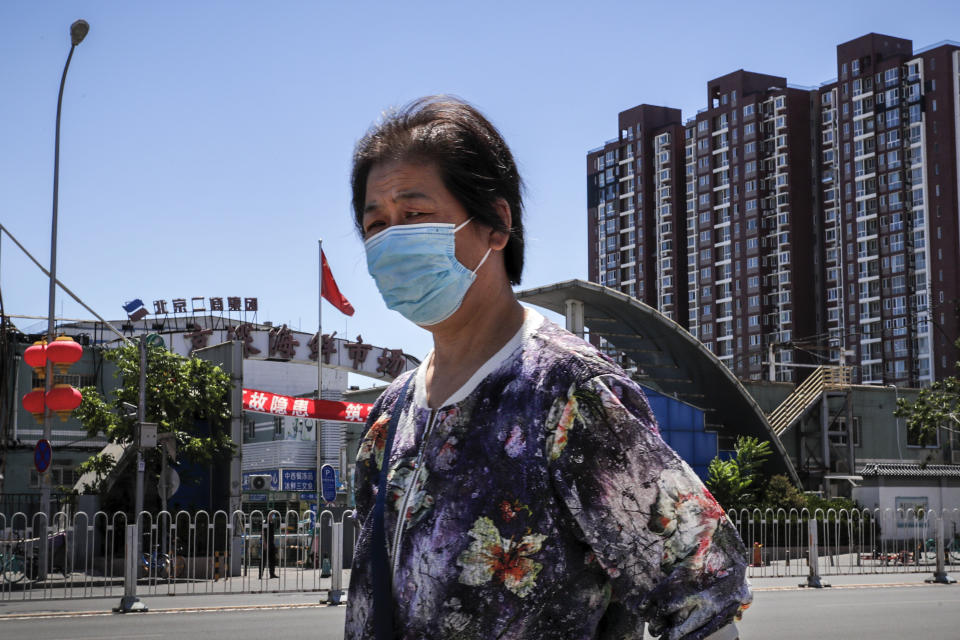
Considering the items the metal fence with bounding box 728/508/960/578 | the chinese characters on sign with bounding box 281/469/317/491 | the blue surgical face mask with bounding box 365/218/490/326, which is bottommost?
the metal fence with bounding box 728/508/960/578

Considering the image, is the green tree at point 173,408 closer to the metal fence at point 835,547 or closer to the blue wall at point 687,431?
the metal fence at point 835,547

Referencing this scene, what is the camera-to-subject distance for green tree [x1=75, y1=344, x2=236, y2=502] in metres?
26.9

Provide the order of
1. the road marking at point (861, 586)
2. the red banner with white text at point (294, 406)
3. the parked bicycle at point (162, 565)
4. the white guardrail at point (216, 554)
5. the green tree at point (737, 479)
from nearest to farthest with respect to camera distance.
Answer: the white guardrail at point (216, 554), the road marking at point (861, 586), the parked bicycle at point (162, 565), the red banner with white text at point (294, 406), the green tree at point (737, 479)

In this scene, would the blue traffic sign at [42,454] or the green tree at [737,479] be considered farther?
the green tree at [737,479]

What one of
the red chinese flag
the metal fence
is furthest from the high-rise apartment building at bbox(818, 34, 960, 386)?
the red chinese flag

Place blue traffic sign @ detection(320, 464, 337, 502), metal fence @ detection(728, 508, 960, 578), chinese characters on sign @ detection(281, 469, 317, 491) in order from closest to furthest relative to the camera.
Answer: blue traffic sign @ detection(320, 464, 337, 502)
metal fence @ detection(728, 508, 960, 578)
chinese characters on sign @ detection(281, 469, 317, 491)

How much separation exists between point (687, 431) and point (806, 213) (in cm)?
6724

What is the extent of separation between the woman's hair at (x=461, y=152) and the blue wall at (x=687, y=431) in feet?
117

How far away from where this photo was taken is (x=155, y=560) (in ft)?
66.8

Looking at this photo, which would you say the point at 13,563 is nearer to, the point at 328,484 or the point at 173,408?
the point at 173,408

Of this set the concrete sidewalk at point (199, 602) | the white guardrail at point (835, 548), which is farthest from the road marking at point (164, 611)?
the white guardrail at point (835, 548)

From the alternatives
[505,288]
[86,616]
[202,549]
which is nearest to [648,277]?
[202,549]

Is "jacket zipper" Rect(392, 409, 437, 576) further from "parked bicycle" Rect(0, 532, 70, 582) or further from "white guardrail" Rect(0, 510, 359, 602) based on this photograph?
"parked bicycle" Rect(0, 532, 70, 582)

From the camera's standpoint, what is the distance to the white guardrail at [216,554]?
770 inches
